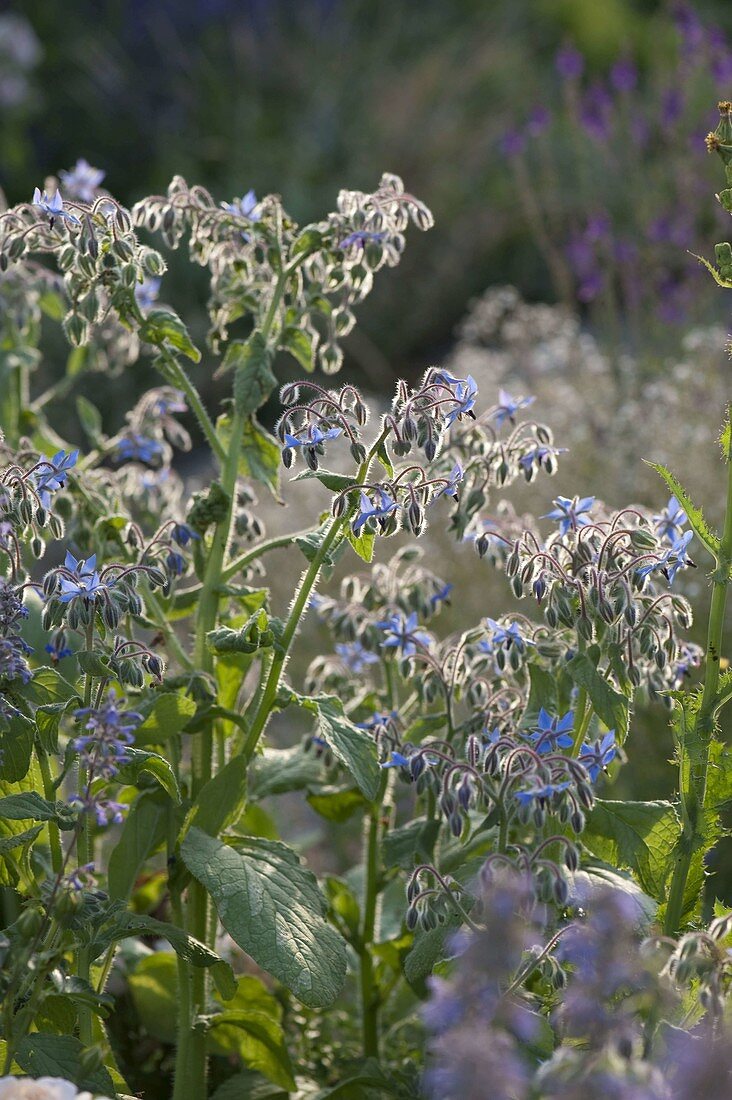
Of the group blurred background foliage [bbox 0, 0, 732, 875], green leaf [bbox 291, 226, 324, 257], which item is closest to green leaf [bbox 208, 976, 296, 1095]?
green leaf [bbox 291, 226, 324, 257]

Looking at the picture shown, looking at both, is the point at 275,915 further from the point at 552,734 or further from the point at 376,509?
the point at 376,509

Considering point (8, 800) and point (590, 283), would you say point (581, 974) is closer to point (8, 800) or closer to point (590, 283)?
point (8, 800)

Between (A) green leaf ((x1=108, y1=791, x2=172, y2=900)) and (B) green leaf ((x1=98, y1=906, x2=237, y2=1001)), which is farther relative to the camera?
(A) green leaf ((x1=108, y1=791, x2=172, y2=900))

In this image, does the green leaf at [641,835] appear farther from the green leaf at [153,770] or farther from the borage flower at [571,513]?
the green leaf at [153,770]

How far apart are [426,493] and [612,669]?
39 cm

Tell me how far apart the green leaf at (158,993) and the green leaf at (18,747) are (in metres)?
0.66

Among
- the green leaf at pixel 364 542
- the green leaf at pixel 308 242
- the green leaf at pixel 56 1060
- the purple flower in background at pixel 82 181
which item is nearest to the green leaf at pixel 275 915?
the green leaf at pixel 56 1060

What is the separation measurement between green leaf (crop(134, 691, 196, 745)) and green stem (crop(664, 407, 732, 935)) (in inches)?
29.0

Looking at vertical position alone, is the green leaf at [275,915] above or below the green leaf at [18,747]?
below

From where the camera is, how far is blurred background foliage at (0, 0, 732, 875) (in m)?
5.32

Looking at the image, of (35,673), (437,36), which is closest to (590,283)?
(35,673)

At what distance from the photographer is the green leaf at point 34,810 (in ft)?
5.92

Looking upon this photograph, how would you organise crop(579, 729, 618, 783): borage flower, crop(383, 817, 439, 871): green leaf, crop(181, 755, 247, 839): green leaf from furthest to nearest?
1. crop(383, 817, 439, 871): green leaf
2. crop(181, 755, 247, 839): green leaf
3. crop(579, 729, 618, 783): borage flower

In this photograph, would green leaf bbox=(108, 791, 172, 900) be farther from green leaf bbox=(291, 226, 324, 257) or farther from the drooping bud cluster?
green leaf bbox=(291, 226, 324, 257)
